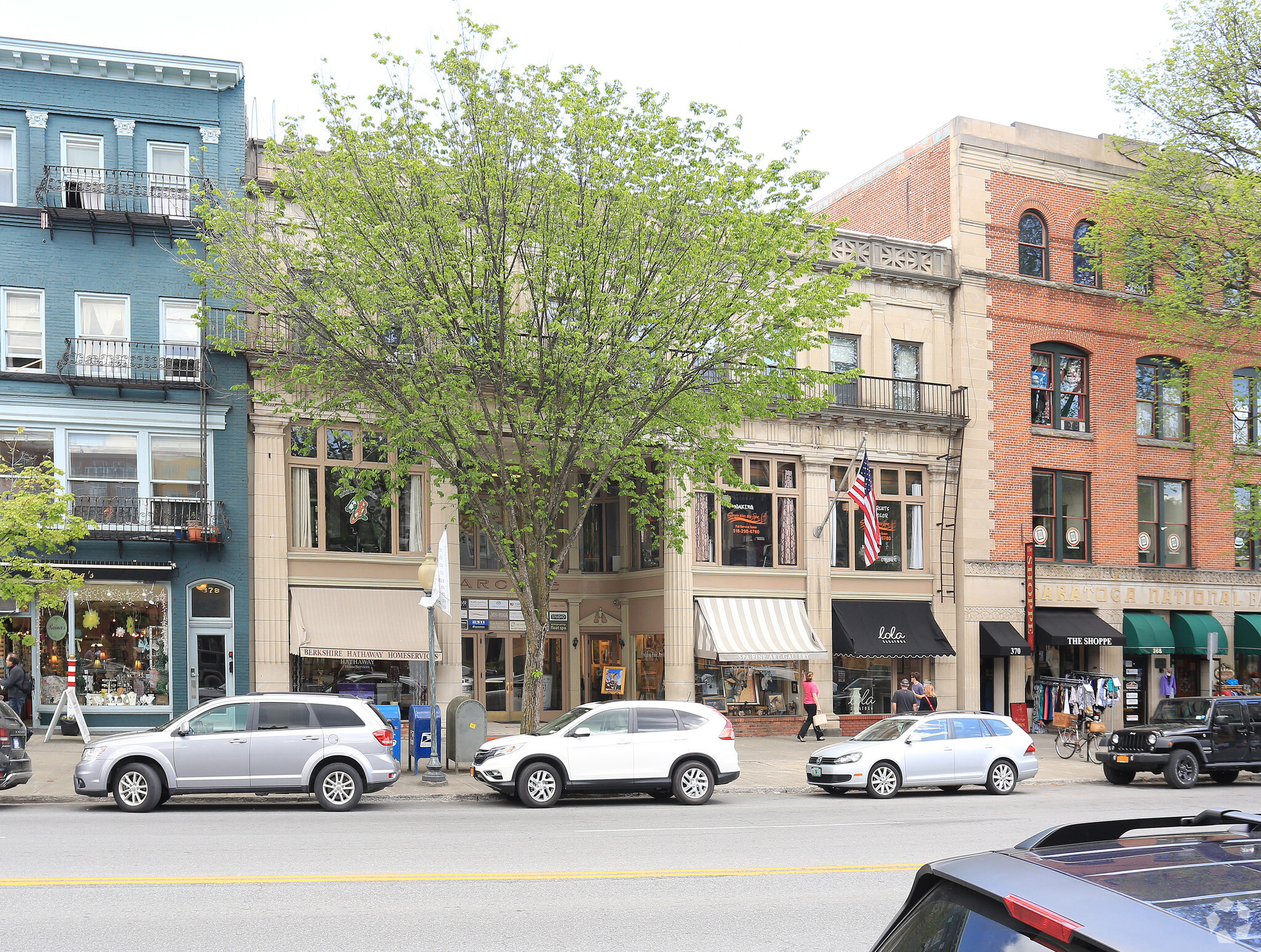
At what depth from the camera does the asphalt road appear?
28.3 ft

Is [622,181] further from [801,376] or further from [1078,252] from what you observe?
[1078,252]

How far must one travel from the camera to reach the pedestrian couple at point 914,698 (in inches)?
1030

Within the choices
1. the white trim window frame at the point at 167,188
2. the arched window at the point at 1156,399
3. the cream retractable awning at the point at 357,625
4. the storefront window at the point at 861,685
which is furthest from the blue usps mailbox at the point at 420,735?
the arched window at the point at 1156,399

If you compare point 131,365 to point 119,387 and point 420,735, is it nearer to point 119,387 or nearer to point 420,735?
point 119,387

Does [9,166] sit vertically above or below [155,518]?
above

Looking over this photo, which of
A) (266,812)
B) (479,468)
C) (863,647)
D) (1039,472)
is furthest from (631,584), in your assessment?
(266,812)

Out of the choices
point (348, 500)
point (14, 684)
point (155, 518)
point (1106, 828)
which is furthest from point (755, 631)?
point (1106, 828)

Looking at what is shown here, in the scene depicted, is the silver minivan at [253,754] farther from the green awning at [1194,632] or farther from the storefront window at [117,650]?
the green awning at [1194,632]

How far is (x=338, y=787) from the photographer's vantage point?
1700cm

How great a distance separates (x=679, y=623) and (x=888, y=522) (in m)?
7.09

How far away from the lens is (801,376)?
22781mm

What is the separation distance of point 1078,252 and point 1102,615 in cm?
1052

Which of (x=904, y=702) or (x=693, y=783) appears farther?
(x=904, y=702)

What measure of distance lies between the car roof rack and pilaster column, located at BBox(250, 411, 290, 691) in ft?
79.0
